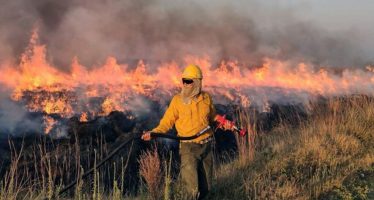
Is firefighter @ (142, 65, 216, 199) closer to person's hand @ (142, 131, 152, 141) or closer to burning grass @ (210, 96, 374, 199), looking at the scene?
person's hand @ (142, 131, 152, 141)

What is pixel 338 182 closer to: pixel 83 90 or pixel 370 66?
pixel 83 90

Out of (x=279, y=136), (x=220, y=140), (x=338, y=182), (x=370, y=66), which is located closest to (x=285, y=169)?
(x=338, y=182)

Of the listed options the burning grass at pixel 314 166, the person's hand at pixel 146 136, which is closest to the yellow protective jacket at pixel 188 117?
the person's hand at pixel 146 136

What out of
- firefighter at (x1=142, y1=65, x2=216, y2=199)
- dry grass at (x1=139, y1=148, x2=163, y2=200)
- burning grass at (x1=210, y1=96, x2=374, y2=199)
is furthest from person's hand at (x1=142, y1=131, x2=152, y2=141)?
burning grass at (x1=210, y1=96, x2=374, y2=199)

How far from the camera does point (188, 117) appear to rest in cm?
584

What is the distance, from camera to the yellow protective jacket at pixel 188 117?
5824mm

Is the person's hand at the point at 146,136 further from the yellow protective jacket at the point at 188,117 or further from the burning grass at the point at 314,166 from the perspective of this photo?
the burning grass at the point at 314,166

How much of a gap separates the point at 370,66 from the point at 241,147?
25.8m

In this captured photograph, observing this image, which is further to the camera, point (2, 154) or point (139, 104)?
point (139, 104)

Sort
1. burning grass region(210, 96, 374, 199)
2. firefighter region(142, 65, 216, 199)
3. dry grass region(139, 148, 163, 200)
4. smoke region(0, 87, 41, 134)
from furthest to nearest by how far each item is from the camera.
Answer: smoke region(0, 87, 41, 134), burning grass region(210, 96, 374, 199), dry grass region(139, 148, 163, 200), firefighter region(142, 65, 216, 199)

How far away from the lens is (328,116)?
11133mm

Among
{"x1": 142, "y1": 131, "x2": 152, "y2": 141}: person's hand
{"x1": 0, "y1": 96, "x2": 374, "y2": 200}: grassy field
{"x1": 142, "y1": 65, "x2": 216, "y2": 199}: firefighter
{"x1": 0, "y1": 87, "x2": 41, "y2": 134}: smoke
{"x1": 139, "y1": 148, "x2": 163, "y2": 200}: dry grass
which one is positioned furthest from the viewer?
{"x1": 0, "y1": 87, "x2": 41, "y2": 134}: smoke

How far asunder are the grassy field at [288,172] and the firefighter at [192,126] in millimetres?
281

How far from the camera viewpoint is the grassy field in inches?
232
